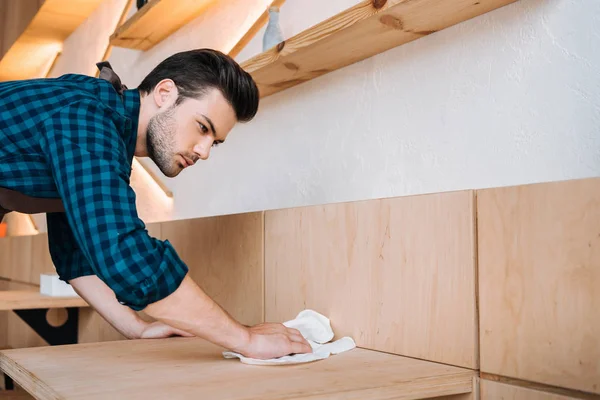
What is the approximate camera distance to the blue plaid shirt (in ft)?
3.42

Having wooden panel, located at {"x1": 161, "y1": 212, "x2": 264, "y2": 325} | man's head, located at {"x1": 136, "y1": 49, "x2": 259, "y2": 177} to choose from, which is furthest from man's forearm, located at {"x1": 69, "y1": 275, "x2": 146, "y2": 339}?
man's head, located at {"x1": 136, "y1": 49, "x2": 259, "y2": 177}

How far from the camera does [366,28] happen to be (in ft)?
4.63

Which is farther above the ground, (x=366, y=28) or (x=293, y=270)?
(x=366, y=28)

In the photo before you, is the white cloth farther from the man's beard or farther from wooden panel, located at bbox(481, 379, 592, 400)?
the man's beard

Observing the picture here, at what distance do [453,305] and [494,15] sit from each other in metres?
0.59

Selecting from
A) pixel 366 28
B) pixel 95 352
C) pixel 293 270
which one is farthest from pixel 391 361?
pixel 366 28

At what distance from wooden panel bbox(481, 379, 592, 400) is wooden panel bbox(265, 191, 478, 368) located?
0.05 meters

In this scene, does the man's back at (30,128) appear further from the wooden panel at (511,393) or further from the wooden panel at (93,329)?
the wooden panel at (93,329)

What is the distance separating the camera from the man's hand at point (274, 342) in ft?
3.83

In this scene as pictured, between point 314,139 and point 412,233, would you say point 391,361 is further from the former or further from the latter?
point 314,139

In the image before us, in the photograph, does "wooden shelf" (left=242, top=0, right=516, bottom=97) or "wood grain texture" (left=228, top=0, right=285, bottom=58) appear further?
"wood grain texture" (left=228, top=0, right=285, bottom=58)

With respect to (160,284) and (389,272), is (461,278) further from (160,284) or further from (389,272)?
(160,284)

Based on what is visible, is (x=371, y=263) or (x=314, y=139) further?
(x=314, y=139)

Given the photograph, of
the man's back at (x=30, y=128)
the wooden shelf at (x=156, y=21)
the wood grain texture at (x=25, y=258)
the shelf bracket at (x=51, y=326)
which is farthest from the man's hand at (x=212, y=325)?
the wood grain texture at (x=25, y=258)
